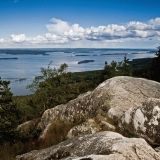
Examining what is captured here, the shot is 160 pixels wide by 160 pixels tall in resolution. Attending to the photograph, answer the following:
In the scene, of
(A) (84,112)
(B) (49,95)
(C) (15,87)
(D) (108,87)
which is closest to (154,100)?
(D) (108,87)

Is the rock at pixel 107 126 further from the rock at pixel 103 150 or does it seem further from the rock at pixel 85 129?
the rock at pixel 103 150

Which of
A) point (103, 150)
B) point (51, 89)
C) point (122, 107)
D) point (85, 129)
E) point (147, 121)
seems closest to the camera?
point (103, 150)

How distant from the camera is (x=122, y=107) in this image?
35.0 ft

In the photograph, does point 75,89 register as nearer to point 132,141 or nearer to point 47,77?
point 47,77

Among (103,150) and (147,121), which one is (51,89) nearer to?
(147,121)

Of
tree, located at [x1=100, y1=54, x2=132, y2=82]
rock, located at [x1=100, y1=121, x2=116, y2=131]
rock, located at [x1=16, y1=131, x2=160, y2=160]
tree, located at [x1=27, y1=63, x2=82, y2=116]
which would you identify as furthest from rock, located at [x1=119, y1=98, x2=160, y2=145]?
tree, located at [x1=100, y1=54, x2=132, y2=82]

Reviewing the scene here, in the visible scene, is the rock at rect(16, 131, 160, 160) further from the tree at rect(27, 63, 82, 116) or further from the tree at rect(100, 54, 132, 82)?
the tree at rect(100, 54, 132, 82)

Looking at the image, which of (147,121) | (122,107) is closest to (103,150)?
(147,121)

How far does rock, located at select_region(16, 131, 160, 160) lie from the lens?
4.36 meters

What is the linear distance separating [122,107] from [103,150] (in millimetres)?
6074

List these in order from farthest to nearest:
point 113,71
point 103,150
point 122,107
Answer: point 113,71, point 122,107, point 103,150

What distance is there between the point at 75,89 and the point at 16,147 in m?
47.3

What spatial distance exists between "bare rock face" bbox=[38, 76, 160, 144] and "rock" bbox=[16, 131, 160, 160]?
3107mm

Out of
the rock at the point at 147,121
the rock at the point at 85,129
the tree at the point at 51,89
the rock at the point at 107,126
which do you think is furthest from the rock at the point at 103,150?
the tree at the point at 51,89
